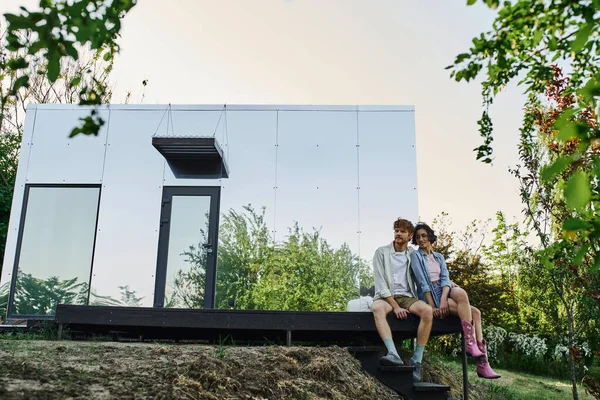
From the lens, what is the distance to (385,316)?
19.3ft

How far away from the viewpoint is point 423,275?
593 cm

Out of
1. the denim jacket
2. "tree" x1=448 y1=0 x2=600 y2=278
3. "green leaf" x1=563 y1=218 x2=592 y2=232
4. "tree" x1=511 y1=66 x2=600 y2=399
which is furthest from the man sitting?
"green leaf" x1=563 y1=218 x2=592 y2=232

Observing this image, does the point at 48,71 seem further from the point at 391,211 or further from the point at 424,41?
the point at 424,41

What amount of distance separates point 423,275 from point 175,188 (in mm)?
3949

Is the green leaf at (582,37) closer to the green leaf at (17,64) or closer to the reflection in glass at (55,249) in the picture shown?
the green leaf at (17,64)

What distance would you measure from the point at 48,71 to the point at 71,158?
689 centimetres

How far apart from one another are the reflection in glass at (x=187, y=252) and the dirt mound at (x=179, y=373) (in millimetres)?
2506

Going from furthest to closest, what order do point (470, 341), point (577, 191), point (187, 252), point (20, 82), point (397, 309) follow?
point (187, 252), point (397, 309), point (470, 341), point (20, 82), point (577, 191)

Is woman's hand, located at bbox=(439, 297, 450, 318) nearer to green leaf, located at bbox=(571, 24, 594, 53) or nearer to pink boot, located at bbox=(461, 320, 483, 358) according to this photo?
pink boot, located at bbox=(461, 320, 483, 358)

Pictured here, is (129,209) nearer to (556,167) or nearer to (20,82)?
(20,82)

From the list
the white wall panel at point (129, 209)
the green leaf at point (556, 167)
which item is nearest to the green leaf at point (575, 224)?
the green leaf at point (556, 167)

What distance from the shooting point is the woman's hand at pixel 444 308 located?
5914mm

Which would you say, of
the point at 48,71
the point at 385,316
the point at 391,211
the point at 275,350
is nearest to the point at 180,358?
the point at 275,350

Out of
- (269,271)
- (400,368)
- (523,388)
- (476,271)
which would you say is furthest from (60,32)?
(476,271)
